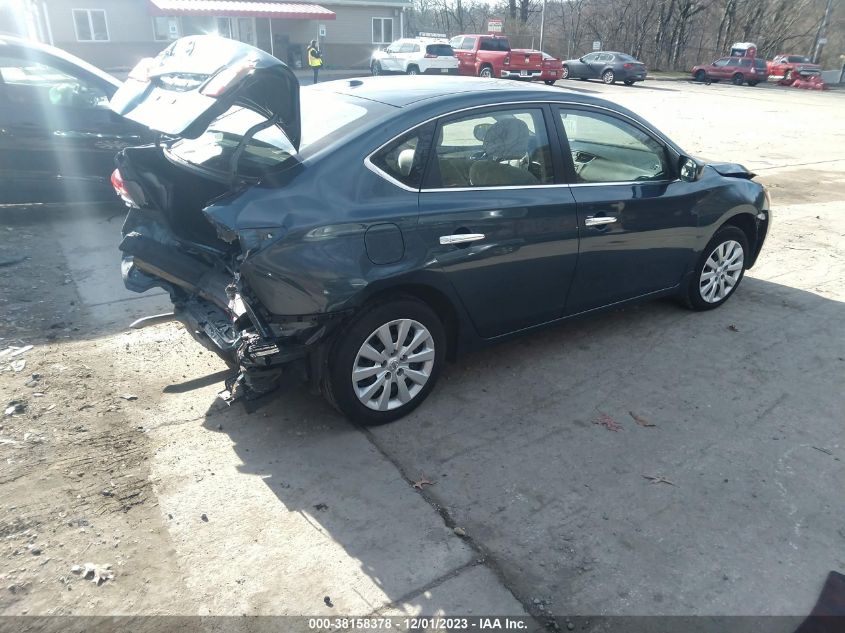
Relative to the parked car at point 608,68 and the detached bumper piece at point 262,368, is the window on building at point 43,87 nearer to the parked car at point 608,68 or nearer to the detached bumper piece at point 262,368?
the detached bumper piece at point 262,368

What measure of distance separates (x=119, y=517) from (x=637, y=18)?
48.4m

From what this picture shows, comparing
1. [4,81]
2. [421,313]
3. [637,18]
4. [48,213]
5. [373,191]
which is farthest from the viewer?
[637,18]

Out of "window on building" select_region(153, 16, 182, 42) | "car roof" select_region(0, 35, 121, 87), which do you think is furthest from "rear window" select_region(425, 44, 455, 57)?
"car roof" select_region(0, 35, 121, 87)

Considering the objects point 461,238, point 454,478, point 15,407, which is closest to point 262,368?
point 454,478

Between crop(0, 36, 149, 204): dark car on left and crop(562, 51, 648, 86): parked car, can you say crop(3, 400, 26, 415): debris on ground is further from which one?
crop(562, 51, 648, 86): parked car

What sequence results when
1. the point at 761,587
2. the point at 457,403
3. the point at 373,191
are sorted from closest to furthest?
1. the point at 761,587
2. the point at 373,191
3. the point at 457,403

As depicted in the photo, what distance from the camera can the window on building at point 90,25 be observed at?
96.1 ft

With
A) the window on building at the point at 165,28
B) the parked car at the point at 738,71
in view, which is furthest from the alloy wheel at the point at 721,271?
the parked car at the point at 738,71

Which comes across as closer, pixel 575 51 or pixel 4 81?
pixel 4 81

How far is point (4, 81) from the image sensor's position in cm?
→ 711

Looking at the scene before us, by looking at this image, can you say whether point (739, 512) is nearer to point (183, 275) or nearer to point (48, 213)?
point (183, 275)

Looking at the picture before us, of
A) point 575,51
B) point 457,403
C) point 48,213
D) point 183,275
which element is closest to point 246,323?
point 183,275

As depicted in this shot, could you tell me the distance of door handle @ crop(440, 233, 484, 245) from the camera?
3.60m

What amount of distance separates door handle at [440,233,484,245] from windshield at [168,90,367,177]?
82 cm
